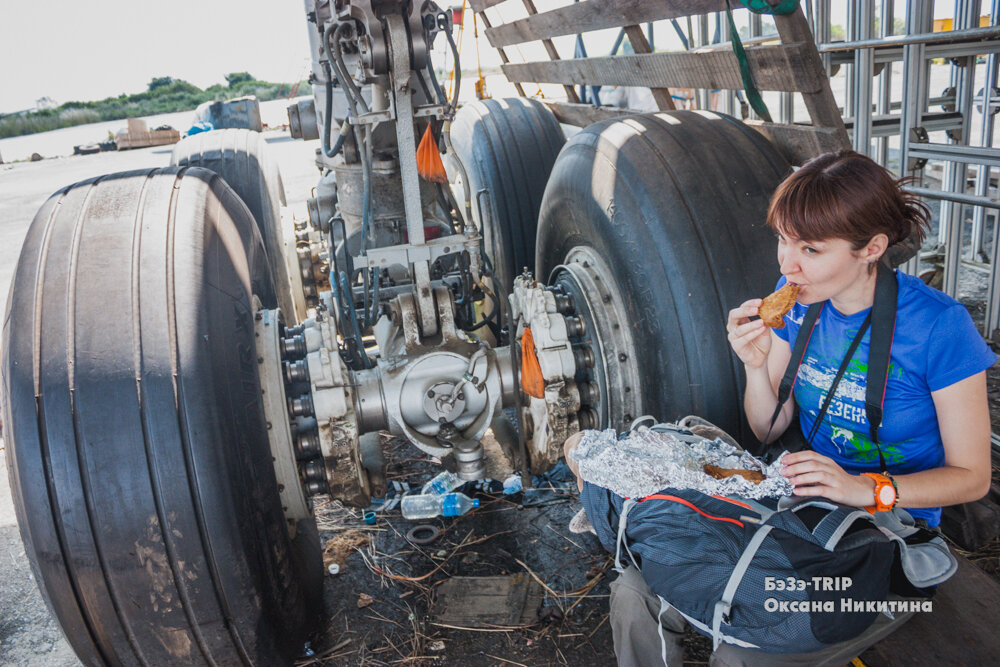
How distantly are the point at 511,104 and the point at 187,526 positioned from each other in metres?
3.16

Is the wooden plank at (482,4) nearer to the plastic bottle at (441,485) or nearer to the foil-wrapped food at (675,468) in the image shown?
the plastic bottle at (441,485)

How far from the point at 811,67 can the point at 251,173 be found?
2493 mm

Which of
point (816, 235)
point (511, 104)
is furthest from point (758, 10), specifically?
point (511, 104)

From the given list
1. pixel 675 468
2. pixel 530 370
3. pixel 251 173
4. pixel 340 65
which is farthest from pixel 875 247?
pixel 251 173

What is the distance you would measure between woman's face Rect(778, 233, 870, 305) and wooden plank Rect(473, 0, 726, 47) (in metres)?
0.97

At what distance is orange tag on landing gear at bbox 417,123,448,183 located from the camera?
8.22ft

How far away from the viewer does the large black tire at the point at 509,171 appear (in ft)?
12.3

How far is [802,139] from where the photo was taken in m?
2.09

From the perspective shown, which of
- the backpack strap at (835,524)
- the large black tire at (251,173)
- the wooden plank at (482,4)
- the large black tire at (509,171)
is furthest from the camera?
the wooden plank at (482,4)

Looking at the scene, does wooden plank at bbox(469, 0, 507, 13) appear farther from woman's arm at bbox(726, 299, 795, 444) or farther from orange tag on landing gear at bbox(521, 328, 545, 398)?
woman's arm at bbox(726, 299, 795, 444)

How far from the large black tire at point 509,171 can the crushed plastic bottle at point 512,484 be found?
1056 millimetres

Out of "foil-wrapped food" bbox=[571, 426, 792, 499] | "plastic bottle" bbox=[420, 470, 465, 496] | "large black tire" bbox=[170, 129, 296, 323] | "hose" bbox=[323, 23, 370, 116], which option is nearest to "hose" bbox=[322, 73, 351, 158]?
"hose" bbox=[323, 23, 370, 116]

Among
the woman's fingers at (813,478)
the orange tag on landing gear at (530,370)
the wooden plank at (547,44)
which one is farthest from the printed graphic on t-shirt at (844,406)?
the wooden plank at (547,44)

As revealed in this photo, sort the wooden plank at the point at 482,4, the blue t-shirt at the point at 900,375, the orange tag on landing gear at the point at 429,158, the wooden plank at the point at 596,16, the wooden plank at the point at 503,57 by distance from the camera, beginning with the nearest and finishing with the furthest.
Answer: the blue t-shirt at the point at 900,375, the wooden plank at the point at 596,16, the orange tag on landing gear at the point at 429,158, the wooden plank at the point at 482,4, the wooden plank at the point at 503,57
